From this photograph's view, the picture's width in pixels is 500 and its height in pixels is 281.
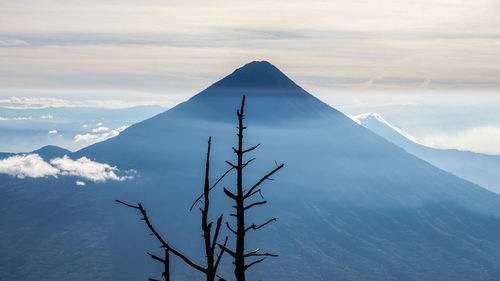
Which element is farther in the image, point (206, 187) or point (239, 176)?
point (239, 176)

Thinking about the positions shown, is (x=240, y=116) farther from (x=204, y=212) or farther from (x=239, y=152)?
(x=204, y=212)

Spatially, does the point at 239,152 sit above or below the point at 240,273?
above

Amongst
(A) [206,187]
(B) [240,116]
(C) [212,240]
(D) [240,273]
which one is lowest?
(D) [240,273]

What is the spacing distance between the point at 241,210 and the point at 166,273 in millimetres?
1900

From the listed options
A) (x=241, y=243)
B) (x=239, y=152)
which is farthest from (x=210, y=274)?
Answer: (x=239, y=152)

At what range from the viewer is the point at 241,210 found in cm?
1116

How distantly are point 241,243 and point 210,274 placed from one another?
140 cm

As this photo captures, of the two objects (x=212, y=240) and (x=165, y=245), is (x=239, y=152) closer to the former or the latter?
(x=212, y=240)

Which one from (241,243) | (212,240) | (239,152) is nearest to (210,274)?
(212,240)

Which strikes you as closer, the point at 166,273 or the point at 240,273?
the point at 166,273

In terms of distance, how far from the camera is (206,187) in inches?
385

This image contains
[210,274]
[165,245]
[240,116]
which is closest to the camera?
[165,245]

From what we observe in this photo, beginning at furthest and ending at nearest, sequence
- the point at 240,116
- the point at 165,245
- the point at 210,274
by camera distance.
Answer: the point at 240,116 → the point at 210,274 → the point at 165,245

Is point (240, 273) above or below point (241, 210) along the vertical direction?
below
